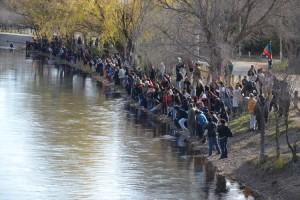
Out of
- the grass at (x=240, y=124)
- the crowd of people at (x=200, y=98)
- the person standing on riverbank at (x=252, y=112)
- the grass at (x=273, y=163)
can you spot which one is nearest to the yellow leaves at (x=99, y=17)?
the crowd of people at (x=200, y=98)

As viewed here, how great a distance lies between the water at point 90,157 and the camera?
24.4 m

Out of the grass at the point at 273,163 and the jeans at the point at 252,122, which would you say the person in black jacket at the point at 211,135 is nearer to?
the grass at the point at 273,163

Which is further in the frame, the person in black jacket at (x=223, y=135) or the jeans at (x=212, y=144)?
the jeans at (x=212, y=144)

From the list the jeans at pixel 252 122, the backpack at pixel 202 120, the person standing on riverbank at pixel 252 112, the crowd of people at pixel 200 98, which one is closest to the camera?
the crowd of people at pixel 200 98

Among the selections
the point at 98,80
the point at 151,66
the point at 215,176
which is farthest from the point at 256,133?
the point at 98,80

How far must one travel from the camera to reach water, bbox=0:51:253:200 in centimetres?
2444

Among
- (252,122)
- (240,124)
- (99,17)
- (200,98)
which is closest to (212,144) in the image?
(252,122)

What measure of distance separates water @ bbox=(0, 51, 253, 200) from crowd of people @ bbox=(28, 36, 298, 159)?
99 cm

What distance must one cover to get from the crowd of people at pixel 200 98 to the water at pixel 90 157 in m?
0.99

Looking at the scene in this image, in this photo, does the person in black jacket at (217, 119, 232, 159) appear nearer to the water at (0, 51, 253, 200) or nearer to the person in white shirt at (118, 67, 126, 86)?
the water at (0, 51, 253, 200)

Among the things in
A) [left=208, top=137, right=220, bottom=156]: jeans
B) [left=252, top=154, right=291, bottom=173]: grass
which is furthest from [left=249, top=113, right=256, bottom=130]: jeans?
[left=252, top=154, right=291, bottom=173]: grass

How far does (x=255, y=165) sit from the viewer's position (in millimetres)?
27406

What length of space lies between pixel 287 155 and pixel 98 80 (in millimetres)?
30065

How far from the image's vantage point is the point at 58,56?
252 feet
